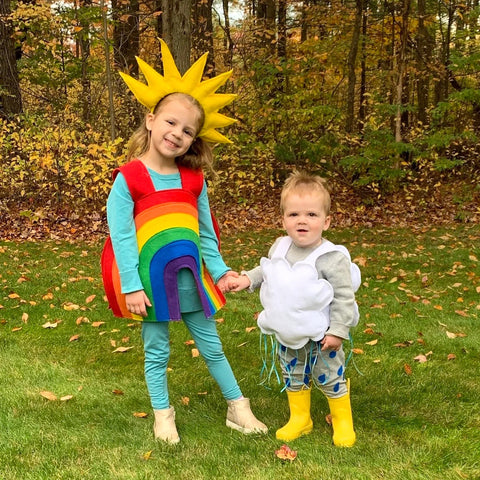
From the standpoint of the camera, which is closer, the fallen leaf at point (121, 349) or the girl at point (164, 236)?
the girl at point (164, 236)

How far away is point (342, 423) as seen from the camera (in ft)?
10.2

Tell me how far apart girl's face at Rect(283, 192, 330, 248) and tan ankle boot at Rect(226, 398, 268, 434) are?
3.67 ft

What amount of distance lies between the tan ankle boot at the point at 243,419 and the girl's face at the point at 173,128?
1519 millimetres

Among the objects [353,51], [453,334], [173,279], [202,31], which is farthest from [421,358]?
[353,51]

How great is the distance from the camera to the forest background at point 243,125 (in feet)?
37.5

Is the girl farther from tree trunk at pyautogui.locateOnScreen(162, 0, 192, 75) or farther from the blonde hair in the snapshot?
tree trunk at pyautogui.locateOnScreen(162, 0, 192, 75)

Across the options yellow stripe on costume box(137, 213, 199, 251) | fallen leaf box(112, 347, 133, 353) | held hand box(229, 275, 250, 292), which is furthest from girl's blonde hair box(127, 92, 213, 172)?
fallen leaf box(112, 347, 133, 353)

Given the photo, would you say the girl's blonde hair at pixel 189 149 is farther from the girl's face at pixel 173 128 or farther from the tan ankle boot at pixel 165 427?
the tan ankle boot at pixel 165 427

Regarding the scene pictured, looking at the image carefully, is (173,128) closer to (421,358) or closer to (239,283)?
(239,283)

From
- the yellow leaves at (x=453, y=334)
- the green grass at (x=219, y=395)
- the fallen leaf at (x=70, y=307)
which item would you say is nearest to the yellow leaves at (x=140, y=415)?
the green grass at (x=219, y=395)

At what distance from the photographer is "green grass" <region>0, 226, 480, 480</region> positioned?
289 centimetres

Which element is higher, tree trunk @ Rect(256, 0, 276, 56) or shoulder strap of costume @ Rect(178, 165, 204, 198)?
tree trunk @ Rect(256, 0, 276, 56)

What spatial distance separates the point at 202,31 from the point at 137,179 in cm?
1202

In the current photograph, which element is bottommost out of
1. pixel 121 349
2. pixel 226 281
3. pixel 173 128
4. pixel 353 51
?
pixel 121 349
